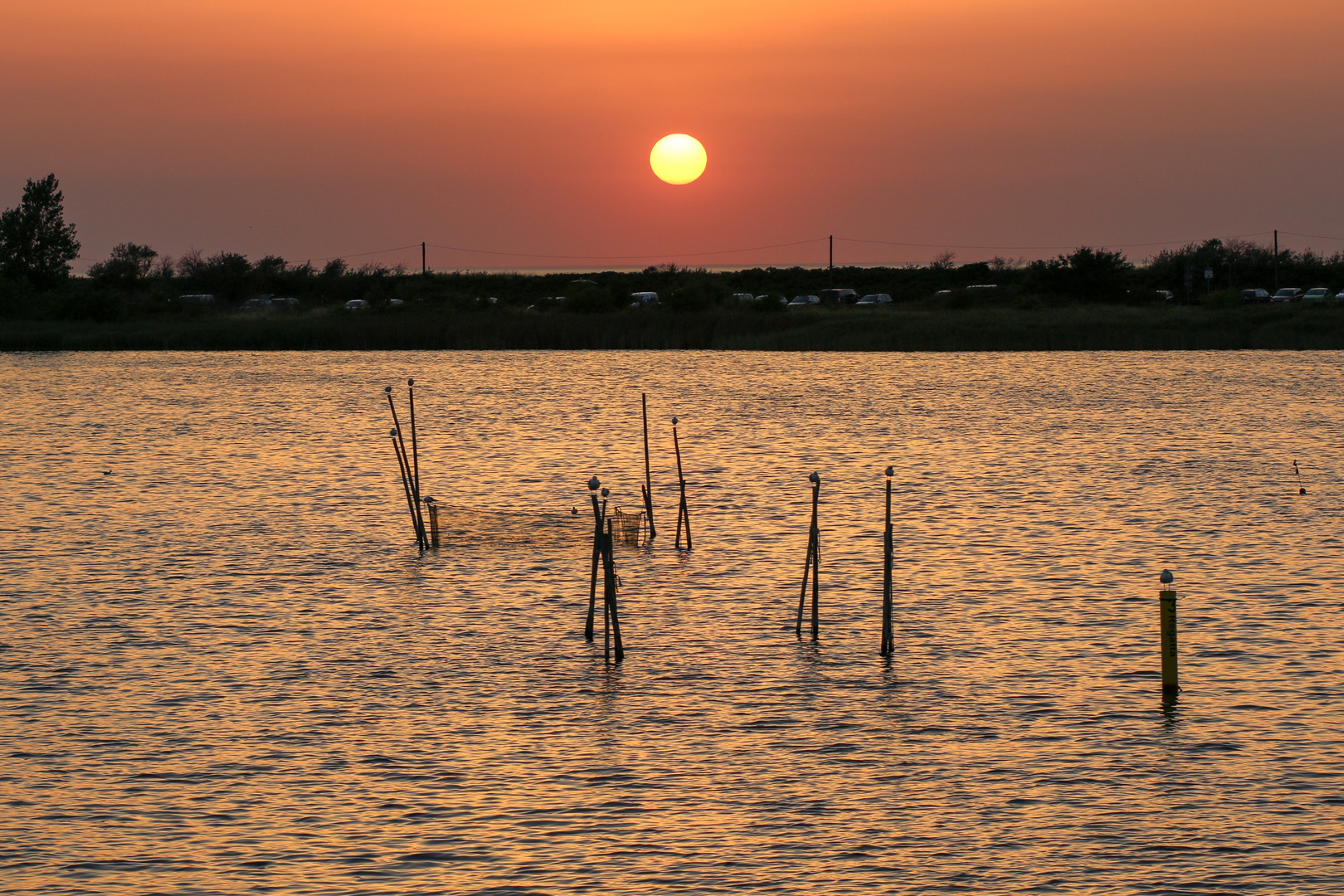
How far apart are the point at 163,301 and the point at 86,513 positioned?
9990 centimetres

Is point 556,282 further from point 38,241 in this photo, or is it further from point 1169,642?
point 1169,642

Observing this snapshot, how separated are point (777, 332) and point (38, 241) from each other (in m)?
84.0

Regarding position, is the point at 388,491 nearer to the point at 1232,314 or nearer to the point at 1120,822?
the point at 1120,822

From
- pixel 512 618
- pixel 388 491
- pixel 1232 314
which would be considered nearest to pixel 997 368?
pixel 1232 314

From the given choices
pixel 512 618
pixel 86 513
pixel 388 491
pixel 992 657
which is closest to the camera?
pixel 992 657

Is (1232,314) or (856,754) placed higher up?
(1232,314)

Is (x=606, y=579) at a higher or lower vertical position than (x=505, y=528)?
higher

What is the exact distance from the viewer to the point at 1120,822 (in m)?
14.0

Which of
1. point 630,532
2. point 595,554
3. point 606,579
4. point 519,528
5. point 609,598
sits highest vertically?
point 595,554

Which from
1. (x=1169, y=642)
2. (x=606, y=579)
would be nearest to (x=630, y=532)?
(x=606, y=579)

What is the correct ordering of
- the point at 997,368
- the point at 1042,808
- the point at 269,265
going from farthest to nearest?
the point at 269,265 < the point at 997,368 < the point at 1042,808

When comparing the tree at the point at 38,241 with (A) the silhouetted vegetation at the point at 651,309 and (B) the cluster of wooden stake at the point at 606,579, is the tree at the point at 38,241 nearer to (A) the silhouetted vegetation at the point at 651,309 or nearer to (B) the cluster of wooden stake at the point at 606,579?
(A) the silhouetted vegetation at the point at 651,309

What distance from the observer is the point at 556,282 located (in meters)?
176

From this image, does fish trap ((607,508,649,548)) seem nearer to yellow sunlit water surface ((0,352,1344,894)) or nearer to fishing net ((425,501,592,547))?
yellow sunlit water surface ((0,352,1344,894))
